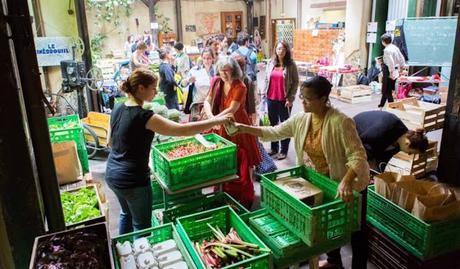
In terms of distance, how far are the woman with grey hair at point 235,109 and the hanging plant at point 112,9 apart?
10.9 meters

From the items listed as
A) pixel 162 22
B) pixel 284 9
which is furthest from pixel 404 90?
pixel 162 22

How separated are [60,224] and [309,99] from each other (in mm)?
1670

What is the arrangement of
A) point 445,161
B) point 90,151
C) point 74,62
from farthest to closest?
point 90,151 → point 74,62 → point 445,161

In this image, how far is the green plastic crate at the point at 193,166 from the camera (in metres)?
2.81

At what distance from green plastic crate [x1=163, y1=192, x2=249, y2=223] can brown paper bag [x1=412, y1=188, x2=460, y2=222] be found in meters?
1.10

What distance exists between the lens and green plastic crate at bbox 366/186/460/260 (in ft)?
7.42

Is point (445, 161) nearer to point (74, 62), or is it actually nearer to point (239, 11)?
point (74, 62)

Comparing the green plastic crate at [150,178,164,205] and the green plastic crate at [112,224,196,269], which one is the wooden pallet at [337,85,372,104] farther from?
the green plastic crate at [112,224,196,269]

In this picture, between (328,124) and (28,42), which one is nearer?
(28,42)

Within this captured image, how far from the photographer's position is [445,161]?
11.4ft

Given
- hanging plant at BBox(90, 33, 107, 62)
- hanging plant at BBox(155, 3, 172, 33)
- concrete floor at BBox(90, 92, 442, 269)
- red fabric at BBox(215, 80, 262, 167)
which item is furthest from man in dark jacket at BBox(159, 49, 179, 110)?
hanging plant at BBox(155, 3, 172, 33)

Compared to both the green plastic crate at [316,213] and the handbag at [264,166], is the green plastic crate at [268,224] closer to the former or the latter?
the green plastic crate at [316,213]

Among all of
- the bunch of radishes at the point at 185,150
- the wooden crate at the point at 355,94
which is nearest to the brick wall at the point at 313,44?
the wooden crate at the point at 355,94

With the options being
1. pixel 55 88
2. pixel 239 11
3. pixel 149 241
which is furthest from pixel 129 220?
pixel 239 11
